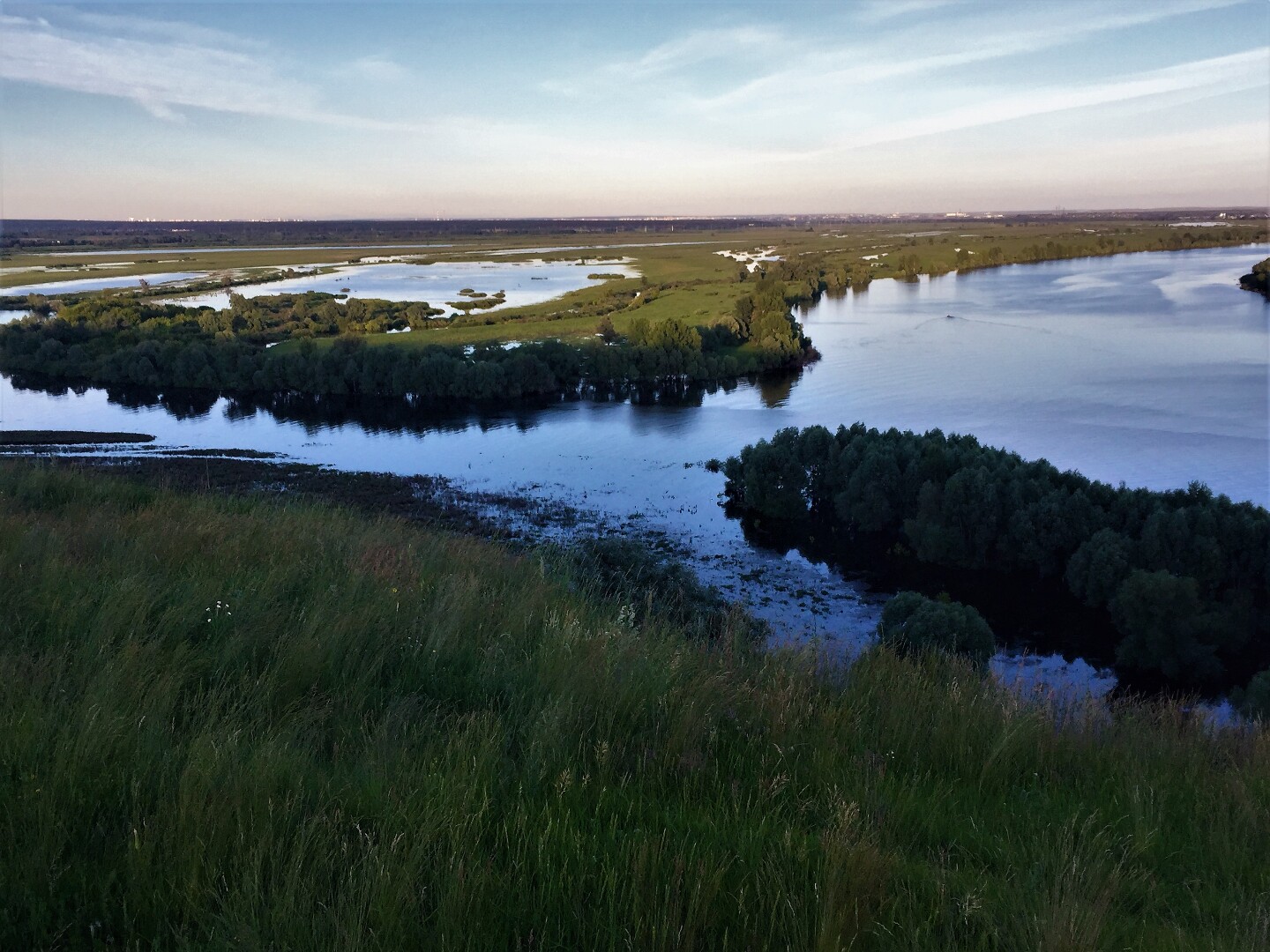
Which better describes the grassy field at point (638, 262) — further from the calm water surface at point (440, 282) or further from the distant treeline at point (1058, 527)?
the distant treeline at point (1058, 527)

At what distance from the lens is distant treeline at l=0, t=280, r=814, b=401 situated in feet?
143

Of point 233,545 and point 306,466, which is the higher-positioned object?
point 233,545

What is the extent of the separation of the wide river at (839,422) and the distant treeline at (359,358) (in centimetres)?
276

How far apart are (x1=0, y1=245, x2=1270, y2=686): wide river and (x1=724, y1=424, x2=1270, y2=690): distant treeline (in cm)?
179

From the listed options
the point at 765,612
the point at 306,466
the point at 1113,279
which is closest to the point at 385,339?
the point at 306,466

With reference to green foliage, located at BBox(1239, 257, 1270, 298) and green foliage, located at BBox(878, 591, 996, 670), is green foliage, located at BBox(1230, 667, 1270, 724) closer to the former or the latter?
green foliage, located at BBox(878, 591, 996, 670)

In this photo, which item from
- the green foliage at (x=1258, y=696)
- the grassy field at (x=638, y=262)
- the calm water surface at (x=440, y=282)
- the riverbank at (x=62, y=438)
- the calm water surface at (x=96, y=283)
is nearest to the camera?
the green foliage at (x=1258, y=696)

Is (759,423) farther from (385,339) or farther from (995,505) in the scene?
(385,339)

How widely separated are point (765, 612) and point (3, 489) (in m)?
13.9

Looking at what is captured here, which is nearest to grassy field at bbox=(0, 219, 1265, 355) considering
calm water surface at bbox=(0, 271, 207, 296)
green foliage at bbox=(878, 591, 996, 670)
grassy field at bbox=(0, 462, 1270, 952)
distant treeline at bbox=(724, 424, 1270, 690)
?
calm water surface at bbox=(0, 271, 207, 296)

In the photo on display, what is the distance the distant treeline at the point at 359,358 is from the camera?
43.6m

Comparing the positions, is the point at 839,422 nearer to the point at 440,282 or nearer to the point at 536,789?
the point at 536,789

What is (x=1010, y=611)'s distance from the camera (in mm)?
19797

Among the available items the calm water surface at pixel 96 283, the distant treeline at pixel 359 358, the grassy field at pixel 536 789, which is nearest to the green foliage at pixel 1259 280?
the distant treeline at pixel 359 358
